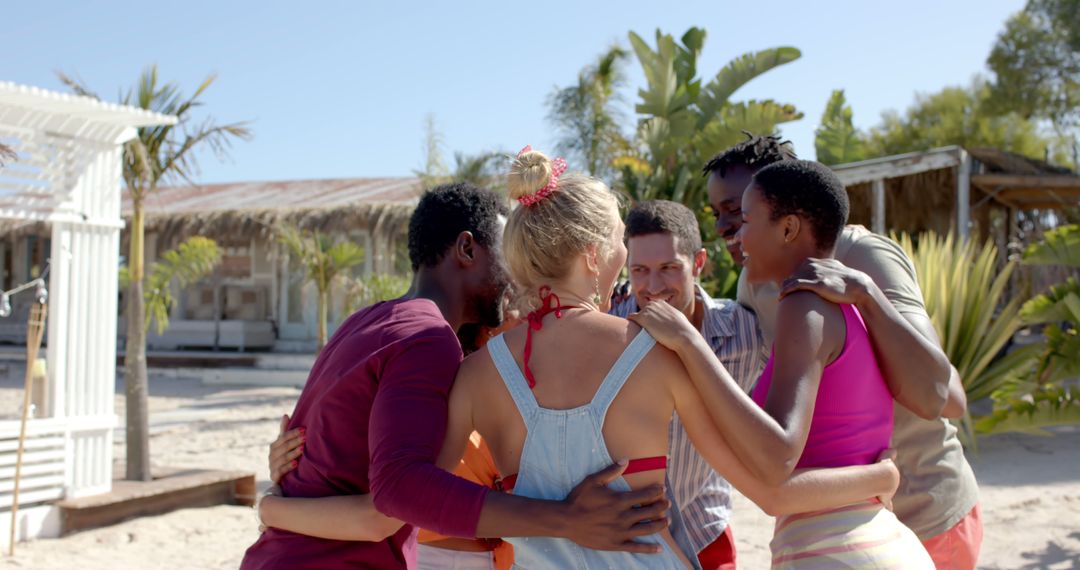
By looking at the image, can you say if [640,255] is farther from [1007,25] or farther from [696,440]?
[1007,25]

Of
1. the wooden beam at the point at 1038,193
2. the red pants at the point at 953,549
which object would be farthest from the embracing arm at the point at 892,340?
the wooden beam at the point at 1038,193

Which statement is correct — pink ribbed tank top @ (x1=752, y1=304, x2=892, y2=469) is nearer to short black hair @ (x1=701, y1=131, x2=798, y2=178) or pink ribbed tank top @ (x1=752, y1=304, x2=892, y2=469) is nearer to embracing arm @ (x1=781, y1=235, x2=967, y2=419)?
embracing arm @ (x1=781, y1=235, x2=967, y2=419)

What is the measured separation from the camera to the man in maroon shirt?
1.67 metres

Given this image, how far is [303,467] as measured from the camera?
205 cm

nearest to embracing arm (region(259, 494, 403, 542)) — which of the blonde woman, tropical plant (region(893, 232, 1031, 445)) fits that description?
the blonde woman

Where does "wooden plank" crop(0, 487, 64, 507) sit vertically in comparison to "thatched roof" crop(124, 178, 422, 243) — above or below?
below

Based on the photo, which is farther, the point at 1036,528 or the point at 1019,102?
the point at 1019,102

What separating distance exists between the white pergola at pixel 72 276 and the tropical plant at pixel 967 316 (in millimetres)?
7192

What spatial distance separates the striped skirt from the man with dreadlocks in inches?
11.3

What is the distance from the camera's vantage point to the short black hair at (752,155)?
9.66 ft

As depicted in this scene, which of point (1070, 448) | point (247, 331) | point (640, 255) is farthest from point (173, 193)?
point (640, 255)

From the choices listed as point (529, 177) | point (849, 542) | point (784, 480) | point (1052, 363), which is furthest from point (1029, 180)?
point (529, 177)

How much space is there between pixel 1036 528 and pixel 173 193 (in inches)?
936

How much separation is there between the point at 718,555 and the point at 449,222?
1301 millimetres
